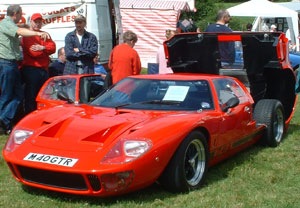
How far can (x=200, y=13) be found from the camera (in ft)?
98.9

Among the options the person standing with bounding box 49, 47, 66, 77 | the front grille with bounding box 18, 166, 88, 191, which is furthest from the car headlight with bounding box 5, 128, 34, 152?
the person standing with bounding box 49, 47, 66, 77

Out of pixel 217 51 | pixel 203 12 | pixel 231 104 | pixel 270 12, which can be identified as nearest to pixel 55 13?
pixel 217 51

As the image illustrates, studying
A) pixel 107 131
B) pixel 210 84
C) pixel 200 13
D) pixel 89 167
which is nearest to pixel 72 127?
pixel 107 131

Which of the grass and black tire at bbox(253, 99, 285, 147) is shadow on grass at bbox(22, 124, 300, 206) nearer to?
the grass

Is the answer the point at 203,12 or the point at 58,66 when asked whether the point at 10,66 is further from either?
the point at 203,12

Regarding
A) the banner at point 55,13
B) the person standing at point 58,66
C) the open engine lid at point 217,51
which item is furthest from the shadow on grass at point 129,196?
the banner at point 55,13

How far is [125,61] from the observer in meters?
7.37

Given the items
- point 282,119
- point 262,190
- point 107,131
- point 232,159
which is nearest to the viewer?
point 107,131

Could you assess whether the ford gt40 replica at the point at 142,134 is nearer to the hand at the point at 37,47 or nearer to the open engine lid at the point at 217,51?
the open engine lid at the point at 217,51

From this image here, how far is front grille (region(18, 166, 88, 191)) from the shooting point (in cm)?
391

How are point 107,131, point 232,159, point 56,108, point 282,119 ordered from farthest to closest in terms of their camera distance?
1. point 282,119
2. point 232,159
3. point 56,108
4. point 107,131

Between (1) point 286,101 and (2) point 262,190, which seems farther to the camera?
(1) point 286,101

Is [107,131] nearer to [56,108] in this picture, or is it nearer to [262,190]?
[56,108]

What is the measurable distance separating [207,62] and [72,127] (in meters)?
3.42
